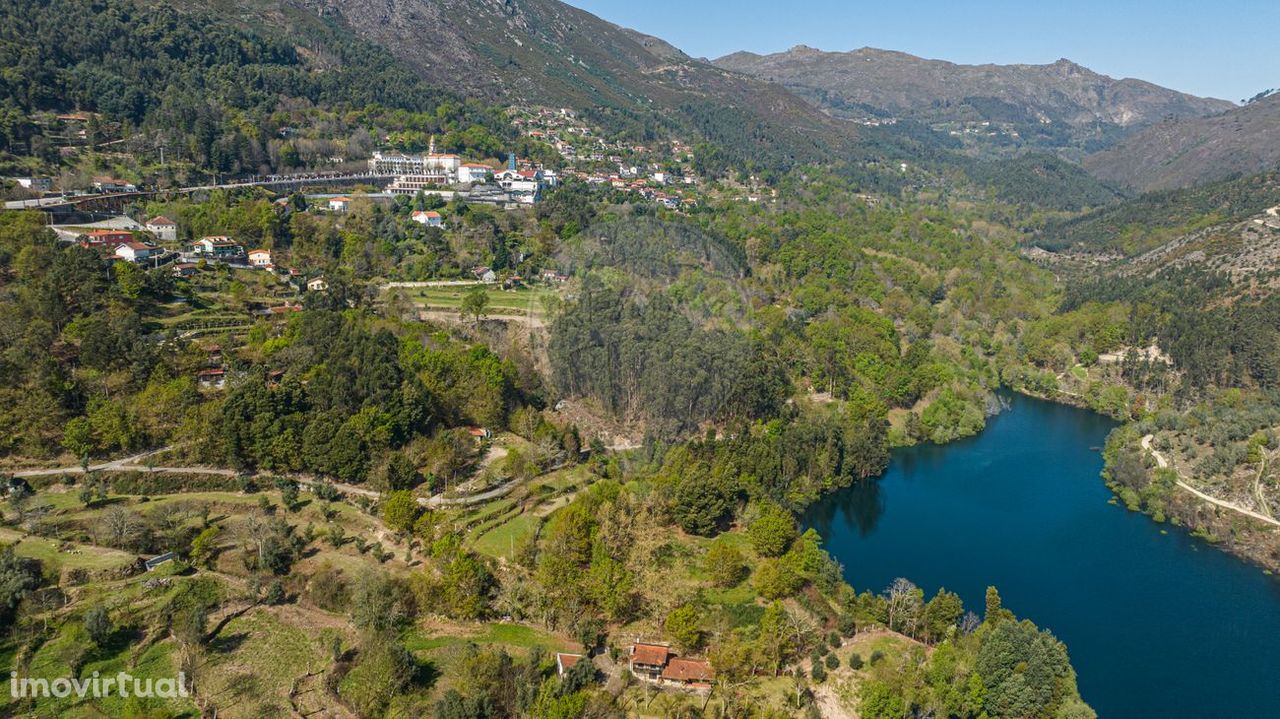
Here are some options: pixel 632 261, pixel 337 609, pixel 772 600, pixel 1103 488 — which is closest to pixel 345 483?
pixel 337 609

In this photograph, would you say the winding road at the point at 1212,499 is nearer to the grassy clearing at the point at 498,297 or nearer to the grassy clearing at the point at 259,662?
the grassy clearing at the point at 498,297

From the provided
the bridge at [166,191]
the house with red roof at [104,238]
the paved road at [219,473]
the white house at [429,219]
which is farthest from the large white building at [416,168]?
the paved road at [219,473]

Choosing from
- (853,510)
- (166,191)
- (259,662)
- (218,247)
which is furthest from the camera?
(166,191)

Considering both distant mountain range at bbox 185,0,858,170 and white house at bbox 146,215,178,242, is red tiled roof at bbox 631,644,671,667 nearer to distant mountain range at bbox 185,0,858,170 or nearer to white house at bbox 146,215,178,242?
white house at bbox 146,215,178,242

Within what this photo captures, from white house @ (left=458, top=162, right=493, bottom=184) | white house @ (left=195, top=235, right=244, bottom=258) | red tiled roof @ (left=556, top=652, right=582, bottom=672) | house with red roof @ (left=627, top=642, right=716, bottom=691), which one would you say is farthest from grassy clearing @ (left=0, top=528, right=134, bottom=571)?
white house @ (left=458, top=162, right=493, bottom=184)

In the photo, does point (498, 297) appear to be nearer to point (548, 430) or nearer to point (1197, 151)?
point (548, 430)

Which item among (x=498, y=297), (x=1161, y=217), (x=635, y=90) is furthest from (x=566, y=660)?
(x=635, y=90)
